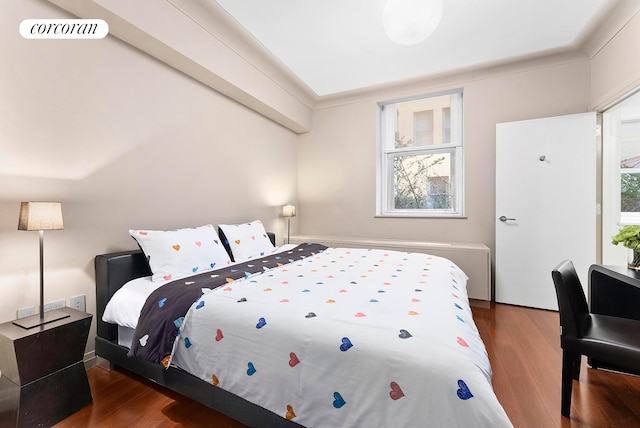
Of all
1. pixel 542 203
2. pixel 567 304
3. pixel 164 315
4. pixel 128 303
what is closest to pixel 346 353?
pixel 164 315

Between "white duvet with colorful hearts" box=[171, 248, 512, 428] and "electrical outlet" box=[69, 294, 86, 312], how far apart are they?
97 centimetres

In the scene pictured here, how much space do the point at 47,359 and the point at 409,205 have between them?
3.80m

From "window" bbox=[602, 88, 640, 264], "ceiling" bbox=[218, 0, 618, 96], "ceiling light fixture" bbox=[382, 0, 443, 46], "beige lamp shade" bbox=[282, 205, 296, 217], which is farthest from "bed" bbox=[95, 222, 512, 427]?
"window" bbox=[602, 88, 640, 264]

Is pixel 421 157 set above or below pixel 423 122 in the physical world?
below

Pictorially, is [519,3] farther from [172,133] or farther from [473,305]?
[172,133]

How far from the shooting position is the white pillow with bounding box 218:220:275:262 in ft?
8.57

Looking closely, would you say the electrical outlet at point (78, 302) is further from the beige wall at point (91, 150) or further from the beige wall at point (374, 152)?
the beige wall at point (374, 152)

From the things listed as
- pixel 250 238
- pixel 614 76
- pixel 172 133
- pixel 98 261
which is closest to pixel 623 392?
pixel 614 76

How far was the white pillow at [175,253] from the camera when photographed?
1945 mm

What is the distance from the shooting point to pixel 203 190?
9.26 ft

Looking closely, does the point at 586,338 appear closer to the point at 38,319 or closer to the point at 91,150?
the point at 38,319

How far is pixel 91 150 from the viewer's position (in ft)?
6.37

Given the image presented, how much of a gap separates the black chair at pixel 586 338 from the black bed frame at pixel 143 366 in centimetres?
141

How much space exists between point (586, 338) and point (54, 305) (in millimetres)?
3039
